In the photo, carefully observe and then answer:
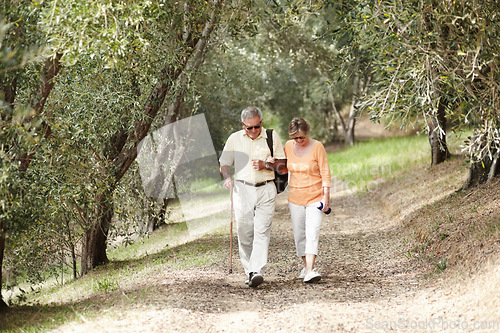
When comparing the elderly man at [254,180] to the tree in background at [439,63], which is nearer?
the elderly man at [254,180]

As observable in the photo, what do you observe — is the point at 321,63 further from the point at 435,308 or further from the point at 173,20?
the point at 435,308

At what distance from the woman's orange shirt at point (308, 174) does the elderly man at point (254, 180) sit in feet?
0.56

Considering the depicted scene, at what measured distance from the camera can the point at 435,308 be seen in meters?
5.97

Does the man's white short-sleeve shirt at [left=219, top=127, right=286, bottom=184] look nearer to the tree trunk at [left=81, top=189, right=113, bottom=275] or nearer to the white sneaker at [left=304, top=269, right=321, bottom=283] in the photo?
the white sneaker at [left=304, top=269, right=321, bottom=283]

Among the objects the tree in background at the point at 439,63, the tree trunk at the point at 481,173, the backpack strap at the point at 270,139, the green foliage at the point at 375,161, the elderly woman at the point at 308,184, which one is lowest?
the green foliage at the point at 375,161

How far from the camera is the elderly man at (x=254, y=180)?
282 inches

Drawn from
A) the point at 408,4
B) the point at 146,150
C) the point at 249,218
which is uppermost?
the point at 408,4

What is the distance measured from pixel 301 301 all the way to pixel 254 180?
168cm

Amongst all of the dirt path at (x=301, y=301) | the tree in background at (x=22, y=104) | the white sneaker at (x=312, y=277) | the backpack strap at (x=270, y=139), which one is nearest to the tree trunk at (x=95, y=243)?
the dirt path at (x=301, y=301)

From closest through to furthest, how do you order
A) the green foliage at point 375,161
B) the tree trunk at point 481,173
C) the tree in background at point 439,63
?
the tree in background at point 439,63, the tree trunk at point 481,173, the green foliage at point 375,161

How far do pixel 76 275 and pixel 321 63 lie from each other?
966 cm

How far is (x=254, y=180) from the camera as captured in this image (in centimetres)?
719

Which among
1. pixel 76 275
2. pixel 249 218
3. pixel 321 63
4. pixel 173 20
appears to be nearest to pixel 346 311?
pixel 249 218

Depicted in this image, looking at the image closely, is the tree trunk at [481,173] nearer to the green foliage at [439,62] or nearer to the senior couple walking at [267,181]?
the green foliage at [439,62]
